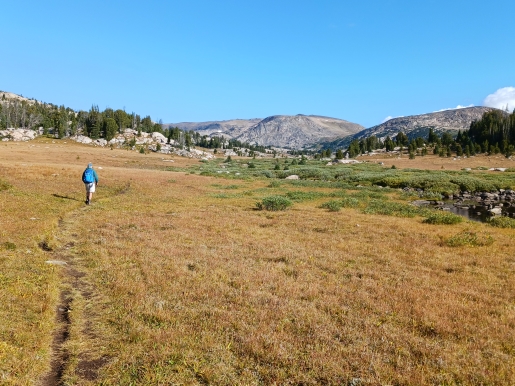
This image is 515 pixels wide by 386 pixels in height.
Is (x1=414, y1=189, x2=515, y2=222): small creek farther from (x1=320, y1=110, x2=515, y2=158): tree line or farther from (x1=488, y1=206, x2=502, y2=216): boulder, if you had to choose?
(x1=320, y1=110, x2=515, y2=158): tree line

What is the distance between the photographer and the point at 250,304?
8617 millimetres

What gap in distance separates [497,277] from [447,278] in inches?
73.8

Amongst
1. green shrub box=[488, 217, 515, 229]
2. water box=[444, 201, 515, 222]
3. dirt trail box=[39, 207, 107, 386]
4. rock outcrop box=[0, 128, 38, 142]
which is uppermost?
rock outcrop box=[0, 128, 38, 142]

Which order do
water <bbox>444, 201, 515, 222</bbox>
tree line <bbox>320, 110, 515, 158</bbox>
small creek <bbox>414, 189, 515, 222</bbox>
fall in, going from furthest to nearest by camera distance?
1. tree line <bbox>320, 110, 515, 158</bbox>
2. small creek <bbox>414, 189, 515, 222</bbox>
3. water <bbox>444, 201, 515, 222</bbox>

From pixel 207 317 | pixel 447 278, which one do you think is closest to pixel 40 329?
pixel 207 317

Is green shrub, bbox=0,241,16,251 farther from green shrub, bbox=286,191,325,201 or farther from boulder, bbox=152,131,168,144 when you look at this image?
boulder, bbox=152,131,168,144

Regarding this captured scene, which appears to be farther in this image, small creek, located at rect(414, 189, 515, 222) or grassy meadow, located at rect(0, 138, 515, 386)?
small creek, located at rect(414, 189, 515, 222)

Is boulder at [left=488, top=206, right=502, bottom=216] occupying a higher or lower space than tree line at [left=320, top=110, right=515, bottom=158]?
lower

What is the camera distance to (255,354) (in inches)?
255

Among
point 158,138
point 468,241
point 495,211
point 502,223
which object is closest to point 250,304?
point 468,241

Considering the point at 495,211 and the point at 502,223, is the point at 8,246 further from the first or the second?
the point at 495,211

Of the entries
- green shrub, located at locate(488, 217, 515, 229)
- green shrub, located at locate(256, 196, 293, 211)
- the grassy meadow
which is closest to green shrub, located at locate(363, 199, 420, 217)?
green shrub, located at locate(488, 217, 515, 229)

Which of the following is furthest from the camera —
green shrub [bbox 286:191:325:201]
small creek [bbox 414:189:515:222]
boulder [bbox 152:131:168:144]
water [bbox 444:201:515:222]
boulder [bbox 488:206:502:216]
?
boulder [bbox 152:131:168:144]

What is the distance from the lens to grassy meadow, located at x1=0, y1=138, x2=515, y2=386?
6.08 m
